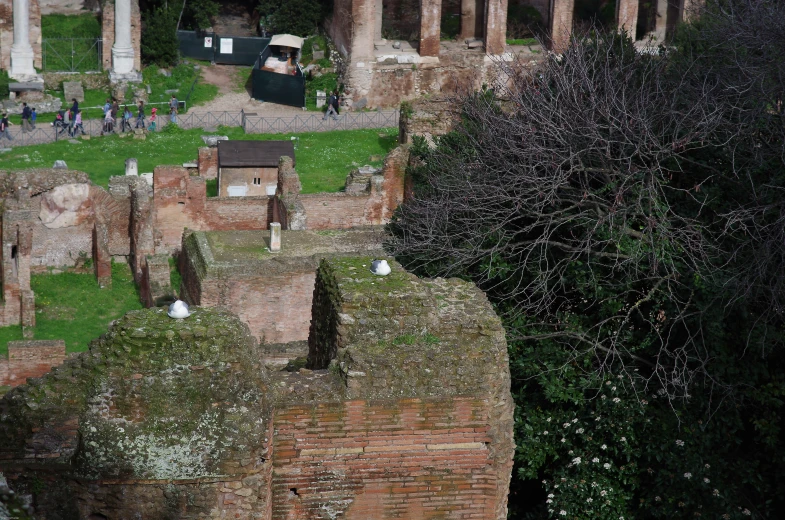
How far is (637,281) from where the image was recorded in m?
14.8

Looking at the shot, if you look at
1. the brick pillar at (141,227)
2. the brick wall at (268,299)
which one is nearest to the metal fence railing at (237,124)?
the brick pillar at (141,227)

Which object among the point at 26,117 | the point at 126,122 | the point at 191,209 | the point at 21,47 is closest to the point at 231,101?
the point at 126,122

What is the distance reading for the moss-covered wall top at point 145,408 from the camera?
8414mm

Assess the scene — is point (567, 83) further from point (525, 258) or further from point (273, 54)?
point (273, 54)

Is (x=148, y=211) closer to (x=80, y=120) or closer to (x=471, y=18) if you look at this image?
(x=80, y=120)

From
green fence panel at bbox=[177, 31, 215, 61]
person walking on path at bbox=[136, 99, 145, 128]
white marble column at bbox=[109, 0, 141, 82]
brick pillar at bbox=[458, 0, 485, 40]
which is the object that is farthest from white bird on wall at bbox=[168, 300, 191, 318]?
brick pillar at bbox=[458, 0, 485, 40]

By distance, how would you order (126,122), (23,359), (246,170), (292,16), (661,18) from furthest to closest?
(661,18) → (292,16) → (126,122) → (246,170) → (23,359)

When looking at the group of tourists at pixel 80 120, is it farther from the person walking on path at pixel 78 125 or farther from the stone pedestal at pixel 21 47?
the stone pedestal at pixel 21 47

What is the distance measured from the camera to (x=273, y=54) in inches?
1524

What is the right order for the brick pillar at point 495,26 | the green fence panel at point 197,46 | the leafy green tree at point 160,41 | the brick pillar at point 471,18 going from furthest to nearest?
the brick pillar at point 471,18
the green fence panel at point 197,46
the brick pillar at point 495,26
the leafy green tree at point 160,41

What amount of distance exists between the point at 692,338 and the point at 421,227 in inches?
190

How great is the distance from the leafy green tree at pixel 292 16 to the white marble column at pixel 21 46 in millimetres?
6975

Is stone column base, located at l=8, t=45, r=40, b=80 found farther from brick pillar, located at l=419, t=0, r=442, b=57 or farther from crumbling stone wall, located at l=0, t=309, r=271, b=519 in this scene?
crumbling stone wall, located at l=0, t=309, r=271, b=519

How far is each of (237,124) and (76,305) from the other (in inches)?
436
